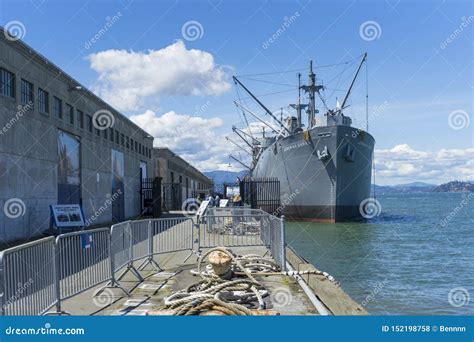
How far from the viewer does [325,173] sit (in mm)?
44250

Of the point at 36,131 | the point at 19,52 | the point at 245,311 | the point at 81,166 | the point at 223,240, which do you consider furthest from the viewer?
the point at 81,166

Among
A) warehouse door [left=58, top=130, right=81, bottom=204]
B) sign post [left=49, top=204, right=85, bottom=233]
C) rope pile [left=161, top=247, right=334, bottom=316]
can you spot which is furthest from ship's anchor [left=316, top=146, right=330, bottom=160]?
rope pile [left=161, top=247, right=334, bottom=316]

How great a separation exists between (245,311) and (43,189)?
15485 mm

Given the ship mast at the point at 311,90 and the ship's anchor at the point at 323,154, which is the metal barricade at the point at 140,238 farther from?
the ship mast at the point at 311,90

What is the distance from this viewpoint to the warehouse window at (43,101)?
68.0 ft

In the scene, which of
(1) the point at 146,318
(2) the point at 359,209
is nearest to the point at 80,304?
(1) the point at 146,318

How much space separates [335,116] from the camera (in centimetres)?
4641

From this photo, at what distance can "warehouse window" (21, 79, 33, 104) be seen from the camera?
19102 millimetres

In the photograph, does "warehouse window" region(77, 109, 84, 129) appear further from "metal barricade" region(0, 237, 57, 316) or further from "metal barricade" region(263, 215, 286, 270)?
"metal barricade" region(0, 237, 57, 316)

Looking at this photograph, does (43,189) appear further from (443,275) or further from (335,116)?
(335,116)

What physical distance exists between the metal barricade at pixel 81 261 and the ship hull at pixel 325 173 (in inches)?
1407

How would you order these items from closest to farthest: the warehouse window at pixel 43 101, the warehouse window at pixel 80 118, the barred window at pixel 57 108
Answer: the warehouse window at pixel 43 101, the barred window at pixel 57 108, the warehouse window at pixel 80 118

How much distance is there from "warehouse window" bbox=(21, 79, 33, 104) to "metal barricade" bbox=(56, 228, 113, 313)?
453 inches

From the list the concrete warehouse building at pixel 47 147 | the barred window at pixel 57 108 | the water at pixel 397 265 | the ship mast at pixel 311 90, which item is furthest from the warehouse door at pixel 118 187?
the ship mast at pixel 311 90
